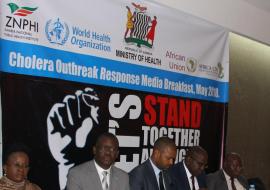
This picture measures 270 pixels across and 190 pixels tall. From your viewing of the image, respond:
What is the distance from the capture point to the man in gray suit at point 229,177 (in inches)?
159

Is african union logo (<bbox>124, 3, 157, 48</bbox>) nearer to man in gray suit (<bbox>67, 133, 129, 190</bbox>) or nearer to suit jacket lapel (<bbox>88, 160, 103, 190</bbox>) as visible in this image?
man in gray suit (<bbox>67, 133, 129, 190</bbox>)

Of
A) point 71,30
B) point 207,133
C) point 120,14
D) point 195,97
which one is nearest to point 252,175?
point 207,133

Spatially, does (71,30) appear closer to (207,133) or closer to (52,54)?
(52,54)

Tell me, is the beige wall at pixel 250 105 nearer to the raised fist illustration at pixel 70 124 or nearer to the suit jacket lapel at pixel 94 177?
the raised fist illustration at pixel 70 124

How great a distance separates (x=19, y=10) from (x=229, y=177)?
2.76m

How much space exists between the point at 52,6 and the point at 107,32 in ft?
2.02

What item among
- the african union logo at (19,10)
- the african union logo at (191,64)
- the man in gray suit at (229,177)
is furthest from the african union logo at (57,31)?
the man in gray suit at (229,177)

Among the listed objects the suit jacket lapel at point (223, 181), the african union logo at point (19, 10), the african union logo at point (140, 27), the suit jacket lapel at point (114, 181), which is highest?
the african union logo at point (140, 27)

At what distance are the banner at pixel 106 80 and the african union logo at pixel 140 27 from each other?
0.01 metres

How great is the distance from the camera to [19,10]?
2961mm

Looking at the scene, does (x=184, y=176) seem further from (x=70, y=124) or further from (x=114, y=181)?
(x=70, y=124)

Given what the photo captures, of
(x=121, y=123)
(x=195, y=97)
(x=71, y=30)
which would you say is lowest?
(x=121, y=123)

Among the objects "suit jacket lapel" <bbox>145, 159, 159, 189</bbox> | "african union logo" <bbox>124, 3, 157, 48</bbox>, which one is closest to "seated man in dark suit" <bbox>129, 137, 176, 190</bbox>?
"suit jacket lapel" <bbox>145, 159, 159, 189</bbox>

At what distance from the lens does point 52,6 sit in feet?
10.4
